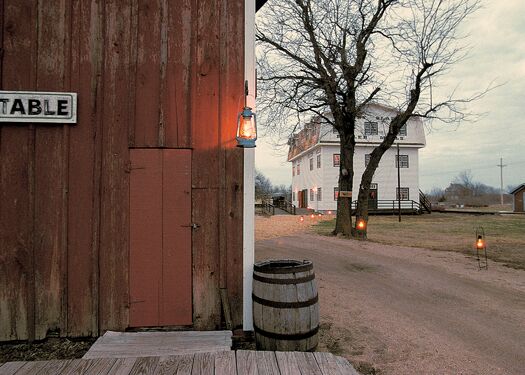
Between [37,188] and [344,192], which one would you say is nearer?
[37,188]

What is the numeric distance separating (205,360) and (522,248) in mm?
11914

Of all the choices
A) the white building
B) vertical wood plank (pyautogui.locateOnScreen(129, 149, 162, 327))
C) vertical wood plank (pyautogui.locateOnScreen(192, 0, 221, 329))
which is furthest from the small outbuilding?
vertical wood plank (pyautogui.locateOnScreen(129, 149, 162, 327))

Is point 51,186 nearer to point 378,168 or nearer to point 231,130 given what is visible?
point 231,130

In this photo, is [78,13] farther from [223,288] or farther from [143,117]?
[223,288]

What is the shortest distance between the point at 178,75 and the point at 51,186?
6.35 ft

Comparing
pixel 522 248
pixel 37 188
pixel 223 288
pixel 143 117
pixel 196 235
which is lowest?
pixel 522 248

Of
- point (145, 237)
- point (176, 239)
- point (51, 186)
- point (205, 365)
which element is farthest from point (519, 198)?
point (51, 186)

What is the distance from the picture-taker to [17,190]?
140 inches

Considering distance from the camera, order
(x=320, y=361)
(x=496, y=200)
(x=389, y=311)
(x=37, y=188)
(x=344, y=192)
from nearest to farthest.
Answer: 1. (x=320, y=361)
2. (x=37, y=188)
3. (x=389, y=311)
4. (x=344, y=192)
5. (x=496, y=200)

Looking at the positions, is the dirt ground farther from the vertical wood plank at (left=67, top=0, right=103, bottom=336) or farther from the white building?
the white building

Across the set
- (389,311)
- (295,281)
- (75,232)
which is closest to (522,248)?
(389,311)

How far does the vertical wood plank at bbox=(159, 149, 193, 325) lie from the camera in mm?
3682

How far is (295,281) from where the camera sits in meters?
3.23

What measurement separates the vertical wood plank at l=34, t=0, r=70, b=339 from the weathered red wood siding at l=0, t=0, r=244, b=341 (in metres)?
0.01
